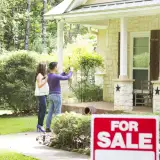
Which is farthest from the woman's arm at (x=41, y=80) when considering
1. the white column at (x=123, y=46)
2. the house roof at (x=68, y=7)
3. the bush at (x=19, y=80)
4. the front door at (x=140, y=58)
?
the house roof at (x=68, y=7)

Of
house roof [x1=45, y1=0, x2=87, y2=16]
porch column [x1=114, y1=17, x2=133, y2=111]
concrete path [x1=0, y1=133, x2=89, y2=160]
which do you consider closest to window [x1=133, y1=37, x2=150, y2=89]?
porch column [x1=114, y1=17, x2=133, y2=111]

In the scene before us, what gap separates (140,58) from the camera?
15039mm

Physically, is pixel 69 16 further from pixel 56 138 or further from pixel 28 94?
pixel 56 138

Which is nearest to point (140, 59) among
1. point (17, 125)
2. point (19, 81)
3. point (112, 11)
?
point (112, 11)

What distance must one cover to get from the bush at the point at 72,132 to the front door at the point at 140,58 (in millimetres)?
6134

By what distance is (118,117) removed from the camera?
9.45 ft

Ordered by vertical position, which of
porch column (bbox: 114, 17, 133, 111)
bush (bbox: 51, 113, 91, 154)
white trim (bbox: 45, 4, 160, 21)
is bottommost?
bush (bbox: 51, 113, 91, 154)

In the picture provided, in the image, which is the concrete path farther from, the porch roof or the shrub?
the porch roof

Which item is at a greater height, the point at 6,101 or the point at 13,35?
the point at 13,35

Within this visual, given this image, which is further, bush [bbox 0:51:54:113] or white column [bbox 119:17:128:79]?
bush [bbox 0:51:54:113]

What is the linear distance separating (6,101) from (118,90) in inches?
171

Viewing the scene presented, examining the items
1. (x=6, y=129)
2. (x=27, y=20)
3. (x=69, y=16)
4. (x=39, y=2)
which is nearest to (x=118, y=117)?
(x=6, y=129)

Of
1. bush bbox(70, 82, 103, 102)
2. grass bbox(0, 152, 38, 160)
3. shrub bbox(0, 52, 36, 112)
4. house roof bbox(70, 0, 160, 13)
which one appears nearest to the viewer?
grass bbox(0, 152, 38, 160)

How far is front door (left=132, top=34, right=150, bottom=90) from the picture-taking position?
587 inches
